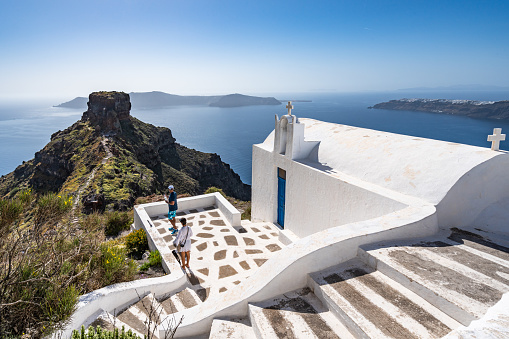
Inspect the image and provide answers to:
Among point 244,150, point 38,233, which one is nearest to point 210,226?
point 38,233

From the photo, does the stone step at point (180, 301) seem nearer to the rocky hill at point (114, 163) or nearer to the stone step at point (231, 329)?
the stone step at point (231, 329)

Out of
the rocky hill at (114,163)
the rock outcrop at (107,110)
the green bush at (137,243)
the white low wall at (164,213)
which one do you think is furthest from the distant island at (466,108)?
the green bush at (137,243)

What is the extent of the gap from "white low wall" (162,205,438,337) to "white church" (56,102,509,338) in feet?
0.05

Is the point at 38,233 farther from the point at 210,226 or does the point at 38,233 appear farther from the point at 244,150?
the point at 244,150

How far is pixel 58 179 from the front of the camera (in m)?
35.6

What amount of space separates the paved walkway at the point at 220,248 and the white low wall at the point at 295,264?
6.70 ft

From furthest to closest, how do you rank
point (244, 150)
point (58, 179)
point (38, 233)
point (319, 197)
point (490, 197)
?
point (244, 150) < point (58, 179) < point (319, 197) < point (490, 197) < point (38, 233)

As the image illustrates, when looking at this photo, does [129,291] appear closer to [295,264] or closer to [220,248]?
[295,264]

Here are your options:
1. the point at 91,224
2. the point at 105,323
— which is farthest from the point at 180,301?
→ the point at 91,224

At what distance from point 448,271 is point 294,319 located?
68.2 inches

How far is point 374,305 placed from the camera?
279cm

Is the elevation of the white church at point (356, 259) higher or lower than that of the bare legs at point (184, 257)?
higher

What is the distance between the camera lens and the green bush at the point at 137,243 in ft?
23.0

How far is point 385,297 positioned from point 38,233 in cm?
463
